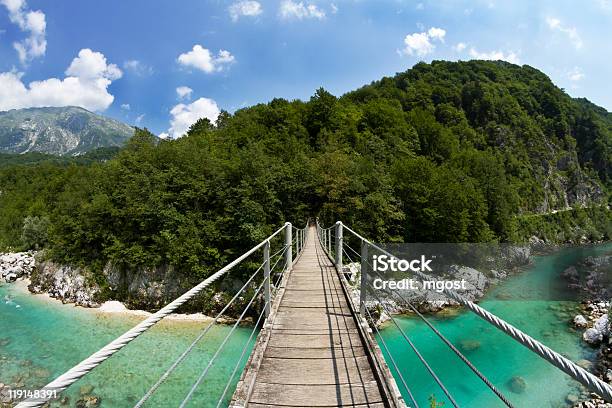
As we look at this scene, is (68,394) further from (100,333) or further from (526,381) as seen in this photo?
(526,381)

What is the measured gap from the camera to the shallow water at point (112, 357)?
10453 mm

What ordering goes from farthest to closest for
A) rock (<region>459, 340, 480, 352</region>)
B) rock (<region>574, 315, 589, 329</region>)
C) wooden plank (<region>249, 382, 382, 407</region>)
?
rock (<region>574, 315, 589, 329</region>) < rock (<region>459, 340, 480, 352</region>) < wooden plank (<region>249, 382, 382, 407</region>)

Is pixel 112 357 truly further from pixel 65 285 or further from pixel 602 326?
pixel 602 326

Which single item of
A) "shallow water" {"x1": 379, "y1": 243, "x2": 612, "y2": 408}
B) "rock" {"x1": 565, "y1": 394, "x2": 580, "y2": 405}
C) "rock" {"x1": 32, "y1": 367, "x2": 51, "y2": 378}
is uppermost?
"rock" {"x1": 32, "y1": 367, "x2": 51, "y2": 378}

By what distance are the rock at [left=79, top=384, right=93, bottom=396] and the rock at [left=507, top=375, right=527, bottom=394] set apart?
593 inches

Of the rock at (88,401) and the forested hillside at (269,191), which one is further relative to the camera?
the forested hillside at (269,191)

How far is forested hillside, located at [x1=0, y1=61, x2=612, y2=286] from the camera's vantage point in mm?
19641

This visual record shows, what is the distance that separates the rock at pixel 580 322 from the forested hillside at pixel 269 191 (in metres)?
8.25

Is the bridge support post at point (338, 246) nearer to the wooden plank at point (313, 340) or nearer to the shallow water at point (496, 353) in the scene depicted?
the wooden plank at point (313, 340)

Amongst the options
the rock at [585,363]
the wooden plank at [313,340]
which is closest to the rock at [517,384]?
the rock at [585,363]

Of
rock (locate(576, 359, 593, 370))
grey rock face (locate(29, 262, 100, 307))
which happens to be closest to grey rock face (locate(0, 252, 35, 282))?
grey rock face (locate(29, 262, 100, 307))

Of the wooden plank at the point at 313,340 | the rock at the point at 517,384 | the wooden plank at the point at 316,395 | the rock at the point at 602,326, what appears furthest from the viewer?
the rock at the point at 602,326

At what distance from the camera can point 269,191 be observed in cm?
2033

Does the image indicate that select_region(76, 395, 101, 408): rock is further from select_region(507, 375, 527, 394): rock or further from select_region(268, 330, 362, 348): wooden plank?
select_region(507, 375, 527, 394): rock
